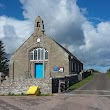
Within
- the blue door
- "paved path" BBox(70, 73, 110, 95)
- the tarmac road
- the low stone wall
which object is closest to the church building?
the blue door

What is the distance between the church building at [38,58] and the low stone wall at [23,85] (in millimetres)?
17380

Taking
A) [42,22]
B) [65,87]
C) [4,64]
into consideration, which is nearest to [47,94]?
[65,87]

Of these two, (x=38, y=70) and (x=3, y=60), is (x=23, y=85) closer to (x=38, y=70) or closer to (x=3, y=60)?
(x=38, y=70)

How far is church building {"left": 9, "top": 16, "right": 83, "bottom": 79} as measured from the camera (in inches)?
1849

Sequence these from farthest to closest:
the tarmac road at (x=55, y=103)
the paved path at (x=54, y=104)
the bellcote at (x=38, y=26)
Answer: the bellcote at (x=38, y=26)
the tarmac road at (x=55, y=103)
the paved path at (x=54, y=104)

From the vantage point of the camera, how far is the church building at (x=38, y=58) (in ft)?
154

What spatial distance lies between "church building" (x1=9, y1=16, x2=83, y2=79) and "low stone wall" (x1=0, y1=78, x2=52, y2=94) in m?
17.4

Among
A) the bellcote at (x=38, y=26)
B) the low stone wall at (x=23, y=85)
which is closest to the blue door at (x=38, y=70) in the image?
the bellcote at (x=38, y=26)

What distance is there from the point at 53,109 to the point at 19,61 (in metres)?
33.1

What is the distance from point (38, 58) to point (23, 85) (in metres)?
19.8

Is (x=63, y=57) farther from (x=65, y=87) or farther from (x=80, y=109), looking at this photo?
(x=80, y=109)

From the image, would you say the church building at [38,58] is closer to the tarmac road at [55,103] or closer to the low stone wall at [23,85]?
the low stone wall at [23,85]

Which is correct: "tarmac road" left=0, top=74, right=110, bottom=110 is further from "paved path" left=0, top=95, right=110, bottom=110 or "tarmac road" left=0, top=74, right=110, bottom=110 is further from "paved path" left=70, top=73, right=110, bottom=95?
"paved path" left=70, top=73, right=110, bottom=95

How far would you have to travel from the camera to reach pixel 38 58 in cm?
4844
